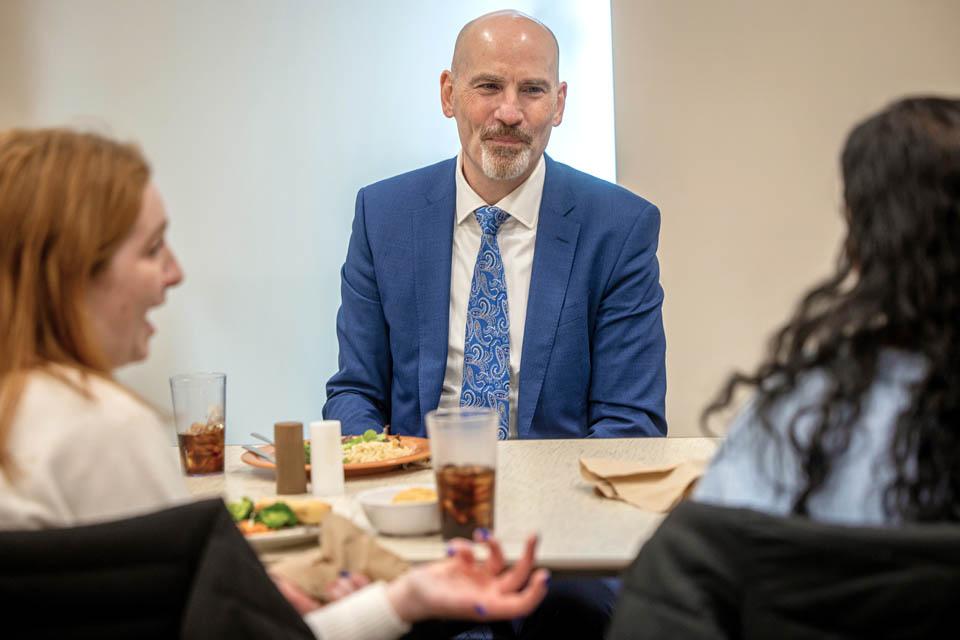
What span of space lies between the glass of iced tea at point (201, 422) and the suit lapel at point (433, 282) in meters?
0.77

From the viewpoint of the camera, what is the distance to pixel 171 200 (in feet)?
11.3

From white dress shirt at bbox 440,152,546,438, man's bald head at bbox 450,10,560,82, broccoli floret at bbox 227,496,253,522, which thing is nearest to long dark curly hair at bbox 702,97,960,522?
broccoli floret at bbox 227,496,253,522

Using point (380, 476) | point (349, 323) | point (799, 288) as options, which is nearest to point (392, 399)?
point (349, 323)

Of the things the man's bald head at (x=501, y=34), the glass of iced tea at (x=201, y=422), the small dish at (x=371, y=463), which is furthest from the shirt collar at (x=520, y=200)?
the glass of iced tea at (x=201, y=422)

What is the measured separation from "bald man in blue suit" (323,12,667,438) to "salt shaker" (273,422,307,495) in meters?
0.74

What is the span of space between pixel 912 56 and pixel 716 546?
9.43ft

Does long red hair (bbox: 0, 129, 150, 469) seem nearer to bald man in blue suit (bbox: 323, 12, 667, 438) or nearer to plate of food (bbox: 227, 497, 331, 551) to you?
plate of food (bbox: 227, 497, 331, 551)

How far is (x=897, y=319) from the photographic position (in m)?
1.02

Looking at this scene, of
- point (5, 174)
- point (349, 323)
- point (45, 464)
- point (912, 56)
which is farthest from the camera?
point (912, 56)

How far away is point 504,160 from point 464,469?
143cm

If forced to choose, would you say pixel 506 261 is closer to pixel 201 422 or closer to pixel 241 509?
pixel 201 422

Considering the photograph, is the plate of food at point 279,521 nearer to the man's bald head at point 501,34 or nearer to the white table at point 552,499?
the white table at point 552,499

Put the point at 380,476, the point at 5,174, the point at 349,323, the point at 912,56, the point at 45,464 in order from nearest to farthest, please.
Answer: the point at 45,464 → the point at 5,174 → the point at 380,476 → the point at 349,323 → the point at 912,56

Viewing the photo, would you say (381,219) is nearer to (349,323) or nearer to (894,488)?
(349,323)
